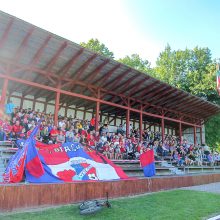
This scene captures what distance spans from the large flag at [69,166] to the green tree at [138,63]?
3440 cm

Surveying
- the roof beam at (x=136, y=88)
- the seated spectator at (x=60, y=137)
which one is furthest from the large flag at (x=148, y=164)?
the roof beam at (x=136, y=88)

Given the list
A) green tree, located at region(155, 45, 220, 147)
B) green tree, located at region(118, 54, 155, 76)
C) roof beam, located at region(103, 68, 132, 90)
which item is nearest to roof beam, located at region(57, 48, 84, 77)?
roof beam, located at region(103, 68, 132, 90)

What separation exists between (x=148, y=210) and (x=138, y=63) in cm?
3966

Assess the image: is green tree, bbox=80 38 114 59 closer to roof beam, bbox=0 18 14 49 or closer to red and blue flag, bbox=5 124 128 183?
roof beam, bbox=0 18 14 49

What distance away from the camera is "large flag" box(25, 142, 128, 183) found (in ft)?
25.2

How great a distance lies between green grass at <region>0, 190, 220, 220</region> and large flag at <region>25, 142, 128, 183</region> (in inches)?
46.0

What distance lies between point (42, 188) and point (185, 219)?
12.5 ft

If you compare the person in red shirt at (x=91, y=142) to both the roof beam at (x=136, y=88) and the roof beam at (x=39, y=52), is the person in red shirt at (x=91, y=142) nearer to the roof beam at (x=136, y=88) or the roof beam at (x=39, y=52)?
the roof beam at (x=39, y=52)

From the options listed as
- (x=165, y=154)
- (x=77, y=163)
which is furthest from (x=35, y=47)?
(x=165, y=154)

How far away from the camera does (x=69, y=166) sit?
346 inches

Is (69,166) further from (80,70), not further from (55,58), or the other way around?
(80,70)

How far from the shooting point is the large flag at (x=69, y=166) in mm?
7694

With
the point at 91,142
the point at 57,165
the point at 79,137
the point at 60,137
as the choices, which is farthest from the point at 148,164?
the point at 57,165

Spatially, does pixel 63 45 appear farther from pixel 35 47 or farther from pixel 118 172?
pixel 118 172
